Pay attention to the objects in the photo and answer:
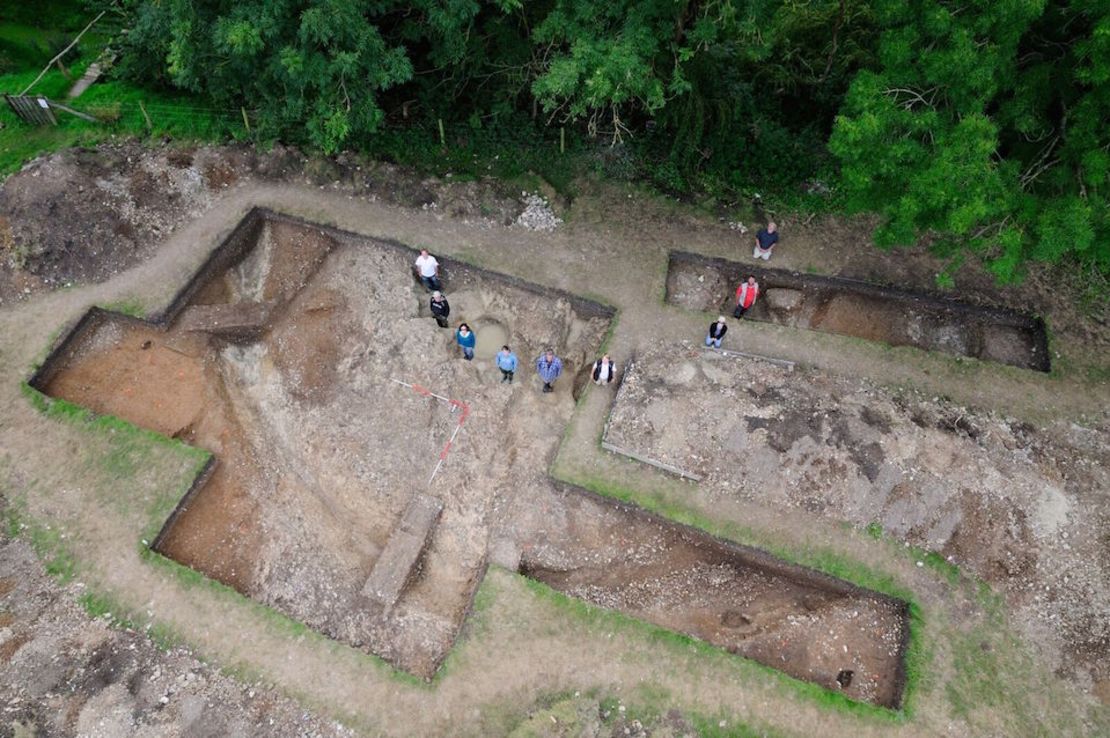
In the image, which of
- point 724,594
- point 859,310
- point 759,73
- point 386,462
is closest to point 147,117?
point 386,462

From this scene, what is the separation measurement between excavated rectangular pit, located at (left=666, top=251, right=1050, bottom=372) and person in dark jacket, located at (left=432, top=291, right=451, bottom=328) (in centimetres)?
536

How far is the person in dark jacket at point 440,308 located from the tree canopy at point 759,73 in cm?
390

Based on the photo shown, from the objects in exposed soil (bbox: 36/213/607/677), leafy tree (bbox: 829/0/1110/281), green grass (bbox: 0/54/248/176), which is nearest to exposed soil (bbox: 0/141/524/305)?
green grass (bbox: 0/54/248/176)

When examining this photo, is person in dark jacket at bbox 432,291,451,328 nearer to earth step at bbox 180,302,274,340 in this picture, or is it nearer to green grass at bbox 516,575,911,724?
earth step at bbox 180,302,274,340

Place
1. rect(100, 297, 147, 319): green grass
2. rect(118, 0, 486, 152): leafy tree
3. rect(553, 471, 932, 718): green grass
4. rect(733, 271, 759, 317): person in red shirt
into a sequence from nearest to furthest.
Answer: rect(553, 471, 932, 718): green grass → rect(118, 0, 486, 152): leafy tree → rect(733, 271, 759, 317): person in red shirt → rect(100, 297, 147, 319): green grass

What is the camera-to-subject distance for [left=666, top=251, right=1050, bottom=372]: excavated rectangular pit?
47.7 ft

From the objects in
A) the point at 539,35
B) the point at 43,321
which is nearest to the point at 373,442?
the point at 43,321

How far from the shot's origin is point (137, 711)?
9680 millimetres

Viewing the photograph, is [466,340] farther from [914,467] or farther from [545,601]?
[914,467]

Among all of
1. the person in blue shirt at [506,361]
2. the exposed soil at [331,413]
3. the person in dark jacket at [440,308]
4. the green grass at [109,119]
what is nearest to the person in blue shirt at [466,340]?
the exposed soil at [331,413]

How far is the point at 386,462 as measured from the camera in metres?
12.8

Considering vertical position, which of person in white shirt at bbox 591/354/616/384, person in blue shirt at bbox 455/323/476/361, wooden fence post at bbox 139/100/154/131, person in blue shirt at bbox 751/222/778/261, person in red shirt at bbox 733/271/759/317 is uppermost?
person in blue shirt at bbox 751/222/778/261

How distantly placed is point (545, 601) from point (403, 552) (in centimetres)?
273

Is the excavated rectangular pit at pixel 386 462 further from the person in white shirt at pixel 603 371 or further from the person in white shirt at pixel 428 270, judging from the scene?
the person in white shirt at pixel 603 371
